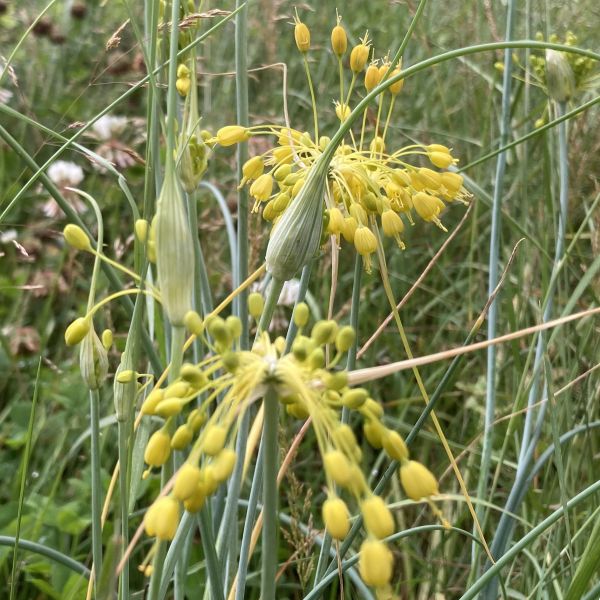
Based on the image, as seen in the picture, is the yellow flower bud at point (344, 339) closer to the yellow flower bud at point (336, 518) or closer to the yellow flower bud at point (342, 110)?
the yellow flower bud at point (336, 518)

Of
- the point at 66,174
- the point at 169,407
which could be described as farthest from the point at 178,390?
the point at 66,174

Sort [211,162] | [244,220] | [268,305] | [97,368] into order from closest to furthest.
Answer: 1. [268,305]
2. [97,368]
3. [244,220]
4. [211,162]

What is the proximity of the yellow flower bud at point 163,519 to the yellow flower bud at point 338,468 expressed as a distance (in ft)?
0.30

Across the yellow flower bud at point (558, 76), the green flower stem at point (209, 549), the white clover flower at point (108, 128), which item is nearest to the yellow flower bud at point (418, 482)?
the green flower stem at point (209, 549)

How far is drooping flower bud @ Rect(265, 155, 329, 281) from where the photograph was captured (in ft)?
1.94

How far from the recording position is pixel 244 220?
84 cm

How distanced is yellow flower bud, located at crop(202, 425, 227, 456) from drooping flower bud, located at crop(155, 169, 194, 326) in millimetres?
108

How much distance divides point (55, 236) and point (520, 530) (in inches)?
45.2

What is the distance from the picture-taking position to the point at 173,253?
56 centimetres

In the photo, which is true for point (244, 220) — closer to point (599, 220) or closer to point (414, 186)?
point (414, 186)

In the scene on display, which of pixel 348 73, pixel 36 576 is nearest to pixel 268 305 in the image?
pixel 36 576

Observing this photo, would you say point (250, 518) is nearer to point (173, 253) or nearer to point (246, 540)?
point (246, 540)

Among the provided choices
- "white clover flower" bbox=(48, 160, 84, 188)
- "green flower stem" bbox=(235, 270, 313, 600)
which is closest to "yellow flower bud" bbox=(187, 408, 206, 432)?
"green flower stem" bbox=(235, 270, 313, 600)

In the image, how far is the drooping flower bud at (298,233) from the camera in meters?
0.59
